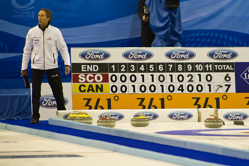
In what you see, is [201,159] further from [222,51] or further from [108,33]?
[108,33]

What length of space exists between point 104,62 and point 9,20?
10.8ft

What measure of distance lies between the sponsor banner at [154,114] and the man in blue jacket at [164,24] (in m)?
2.50

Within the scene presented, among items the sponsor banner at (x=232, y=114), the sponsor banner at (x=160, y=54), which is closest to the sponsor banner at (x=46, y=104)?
the sponsor banner at (x=160, y=54)

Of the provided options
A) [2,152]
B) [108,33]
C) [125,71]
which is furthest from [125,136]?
[108,33]

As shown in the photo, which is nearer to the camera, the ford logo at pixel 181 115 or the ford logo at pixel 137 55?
the ford logo at pixel 181 115

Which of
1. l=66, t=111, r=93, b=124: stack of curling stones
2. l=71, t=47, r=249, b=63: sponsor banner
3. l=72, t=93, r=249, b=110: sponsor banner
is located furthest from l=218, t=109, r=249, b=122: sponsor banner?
l=66, t=111, r=93, b=124: stack of curling stones

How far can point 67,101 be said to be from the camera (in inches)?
224

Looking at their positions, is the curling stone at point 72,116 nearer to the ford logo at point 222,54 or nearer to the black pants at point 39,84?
the black pants at point 39,84

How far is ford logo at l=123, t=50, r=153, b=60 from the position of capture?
217 inches

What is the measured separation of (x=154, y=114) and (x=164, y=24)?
2.82 metres

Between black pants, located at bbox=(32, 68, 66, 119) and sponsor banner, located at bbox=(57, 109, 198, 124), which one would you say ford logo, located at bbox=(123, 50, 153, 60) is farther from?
black pants, located at bbox=(32, 68, 66, 119)

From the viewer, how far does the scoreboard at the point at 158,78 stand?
5410mm

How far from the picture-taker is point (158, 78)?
5496 mm

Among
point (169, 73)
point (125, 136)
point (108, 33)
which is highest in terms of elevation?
point (108, 33)
